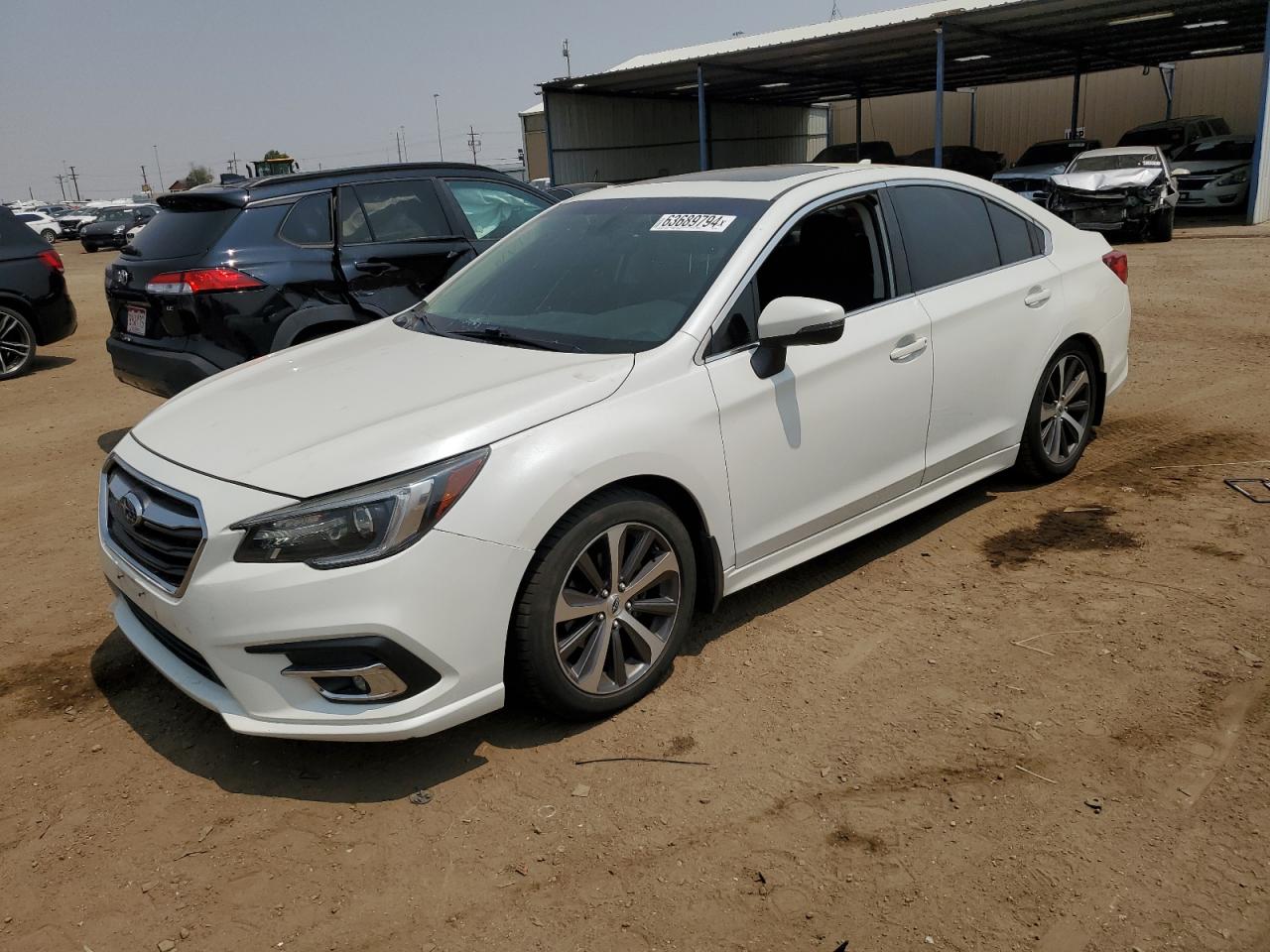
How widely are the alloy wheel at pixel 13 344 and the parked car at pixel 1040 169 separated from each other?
14290 millimetres

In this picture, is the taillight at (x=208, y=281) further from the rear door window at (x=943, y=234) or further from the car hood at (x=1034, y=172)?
the car hood at (x=1034, y=172)

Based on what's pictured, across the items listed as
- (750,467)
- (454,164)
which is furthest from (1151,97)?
(750,467)

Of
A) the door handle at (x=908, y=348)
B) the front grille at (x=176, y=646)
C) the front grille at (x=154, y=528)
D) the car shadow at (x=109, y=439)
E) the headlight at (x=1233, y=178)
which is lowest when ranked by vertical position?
the car shadow at (x=109, y=439)

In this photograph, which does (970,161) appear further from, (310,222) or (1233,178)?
(310,222)

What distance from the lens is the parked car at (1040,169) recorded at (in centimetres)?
1924

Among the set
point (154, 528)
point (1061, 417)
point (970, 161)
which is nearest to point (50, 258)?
point (154, 528)

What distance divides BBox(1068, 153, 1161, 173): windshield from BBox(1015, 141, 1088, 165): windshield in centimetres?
446

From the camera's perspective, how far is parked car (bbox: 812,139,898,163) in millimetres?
31484

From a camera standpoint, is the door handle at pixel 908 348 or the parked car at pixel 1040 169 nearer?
the door handle at pixel 908 348

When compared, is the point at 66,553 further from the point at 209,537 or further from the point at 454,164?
the point at 454,164

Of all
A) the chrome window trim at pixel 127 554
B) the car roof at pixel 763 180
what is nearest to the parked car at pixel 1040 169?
the car roof at pixel 763 180

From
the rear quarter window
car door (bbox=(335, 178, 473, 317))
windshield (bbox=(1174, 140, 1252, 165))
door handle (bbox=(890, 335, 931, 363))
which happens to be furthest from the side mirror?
windshield (bbox=(1174, 140, 1252, 165))

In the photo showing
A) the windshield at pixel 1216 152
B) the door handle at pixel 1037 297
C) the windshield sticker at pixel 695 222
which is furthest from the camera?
the windshield at pixel 1216 152

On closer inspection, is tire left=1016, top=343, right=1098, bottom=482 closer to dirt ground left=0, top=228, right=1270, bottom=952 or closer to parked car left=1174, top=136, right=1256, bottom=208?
dirt ground left=0, top=228, right=1270, bottom=952
